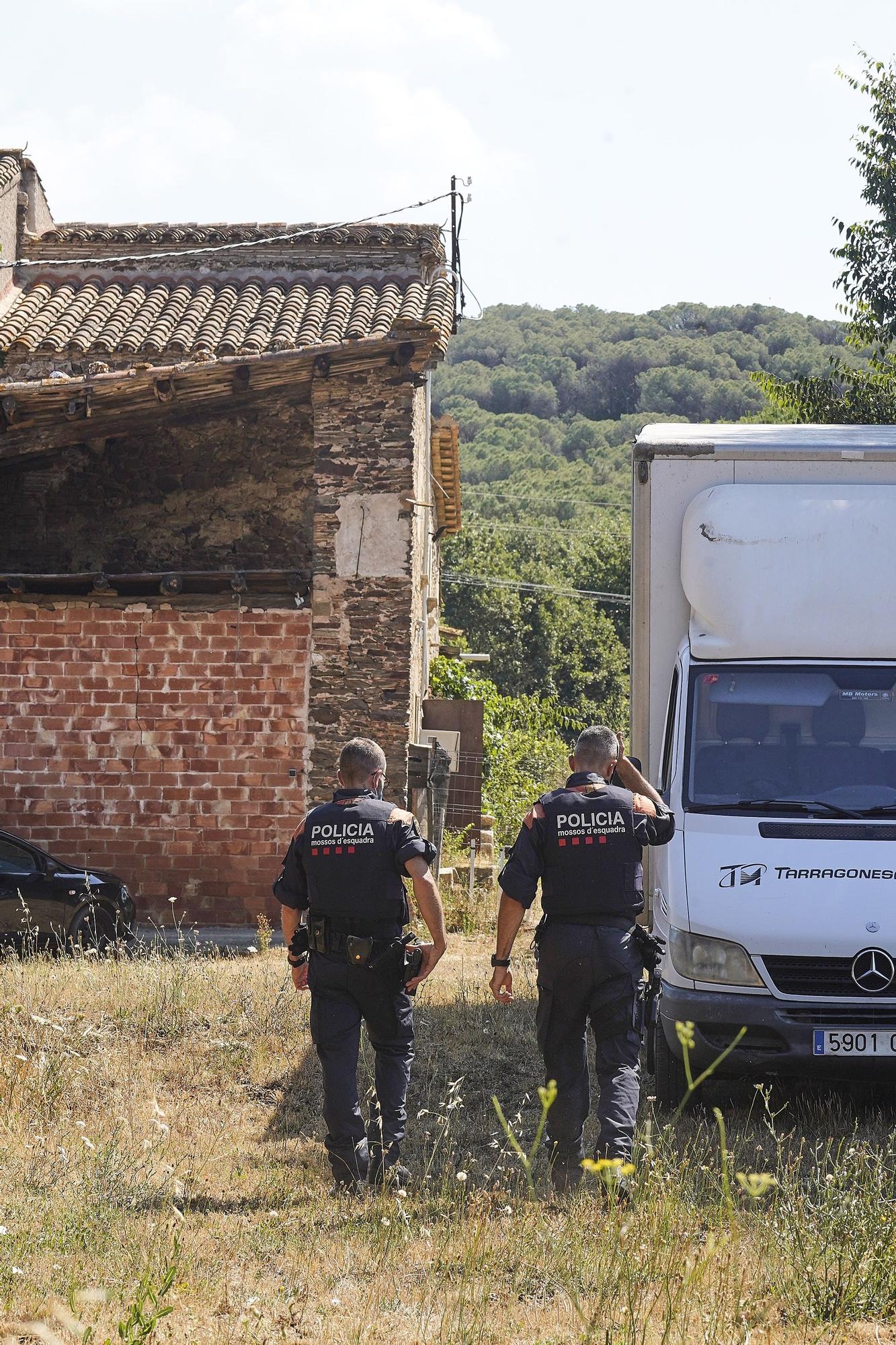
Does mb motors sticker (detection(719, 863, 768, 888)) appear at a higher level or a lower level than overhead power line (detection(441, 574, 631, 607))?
lower

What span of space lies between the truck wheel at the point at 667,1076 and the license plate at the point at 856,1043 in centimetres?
82

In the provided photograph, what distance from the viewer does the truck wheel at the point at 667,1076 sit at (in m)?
6.03

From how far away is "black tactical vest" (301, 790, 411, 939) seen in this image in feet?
16.4

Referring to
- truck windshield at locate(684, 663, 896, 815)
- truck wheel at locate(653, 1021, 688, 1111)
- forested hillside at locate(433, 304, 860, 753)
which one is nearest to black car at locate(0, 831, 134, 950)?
truck wheel at locate(653, 1021, 688, 1111)

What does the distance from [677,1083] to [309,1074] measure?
78.5 inches

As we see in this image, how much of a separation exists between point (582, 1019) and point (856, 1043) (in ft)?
4.09

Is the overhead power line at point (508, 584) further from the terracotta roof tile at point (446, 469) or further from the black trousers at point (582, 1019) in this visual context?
the black trousers at point (582, 1019)

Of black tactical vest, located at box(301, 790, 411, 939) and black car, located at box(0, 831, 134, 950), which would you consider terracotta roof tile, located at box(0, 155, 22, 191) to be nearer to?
black car, located at box(0, 831, 134, 950)

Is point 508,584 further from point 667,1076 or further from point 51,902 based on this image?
point 667,1076

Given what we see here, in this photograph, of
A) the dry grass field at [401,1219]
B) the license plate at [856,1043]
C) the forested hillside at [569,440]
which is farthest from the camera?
the forested hillside at [569,440]

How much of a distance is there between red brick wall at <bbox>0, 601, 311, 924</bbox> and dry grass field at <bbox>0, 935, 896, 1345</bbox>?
4.92 m

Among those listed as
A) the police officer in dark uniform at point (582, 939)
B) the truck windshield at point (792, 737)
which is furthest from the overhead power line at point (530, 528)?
the police officer in dark uniform at point (582, 939)

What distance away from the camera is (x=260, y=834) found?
12.1m

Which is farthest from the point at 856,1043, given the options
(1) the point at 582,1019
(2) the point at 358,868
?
(2) the point at 358,868
